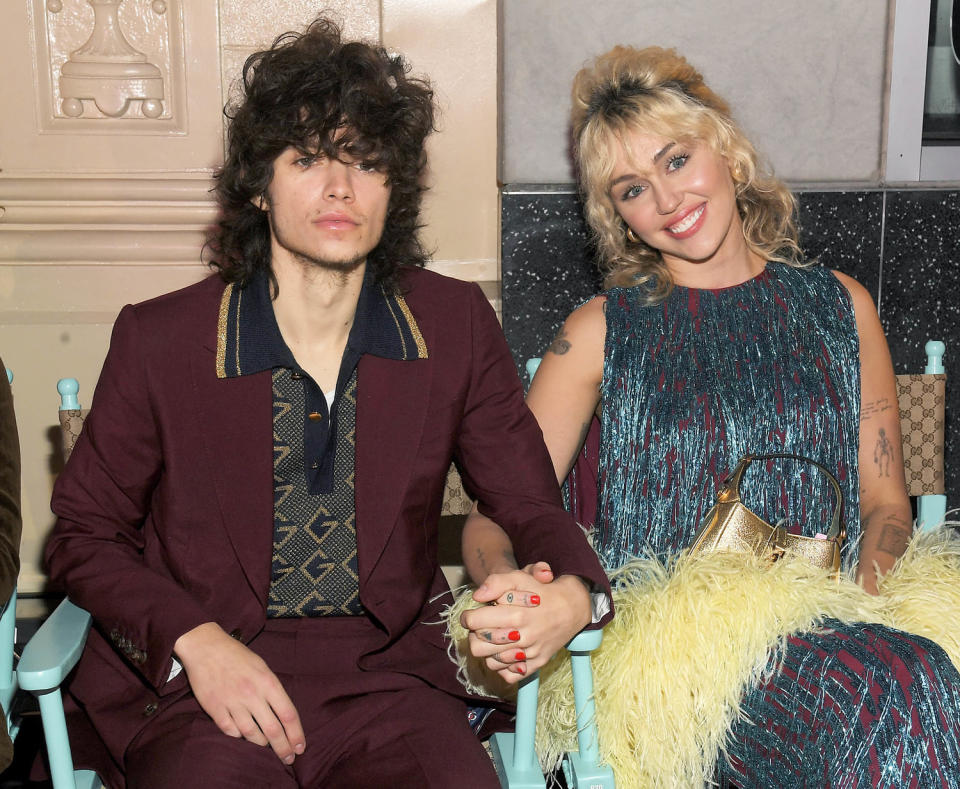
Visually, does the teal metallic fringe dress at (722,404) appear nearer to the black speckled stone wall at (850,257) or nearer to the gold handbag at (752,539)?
the gold handbag at (752,539)

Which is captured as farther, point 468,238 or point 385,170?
point 468,238

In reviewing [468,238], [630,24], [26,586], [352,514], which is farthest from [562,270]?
[26,586]

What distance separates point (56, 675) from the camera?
5.01 ft

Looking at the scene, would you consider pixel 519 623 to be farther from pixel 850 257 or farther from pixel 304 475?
pixel 850 257

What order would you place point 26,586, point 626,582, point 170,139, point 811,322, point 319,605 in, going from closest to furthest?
1. point 319,605
2. point 626,582
3. point 811,322
4. point 170,139
5. point 26,586

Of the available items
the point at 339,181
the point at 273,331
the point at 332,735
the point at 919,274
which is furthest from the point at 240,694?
the point at 919,274

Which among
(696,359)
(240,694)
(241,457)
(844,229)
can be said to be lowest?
(240,694)

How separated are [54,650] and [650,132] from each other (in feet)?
5.08

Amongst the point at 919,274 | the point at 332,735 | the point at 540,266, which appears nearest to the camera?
the point at 332,735

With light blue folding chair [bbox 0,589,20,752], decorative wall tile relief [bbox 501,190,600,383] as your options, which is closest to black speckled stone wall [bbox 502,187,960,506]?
decorative wall tile relief [bbox 501,190,600,383]

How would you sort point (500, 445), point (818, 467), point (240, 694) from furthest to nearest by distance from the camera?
point (818, 467) → point (500, 445) → point (240, 694)

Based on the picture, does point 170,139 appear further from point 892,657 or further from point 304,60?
point 892,657

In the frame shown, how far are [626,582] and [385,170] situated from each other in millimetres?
925

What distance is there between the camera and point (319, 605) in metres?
1.90
